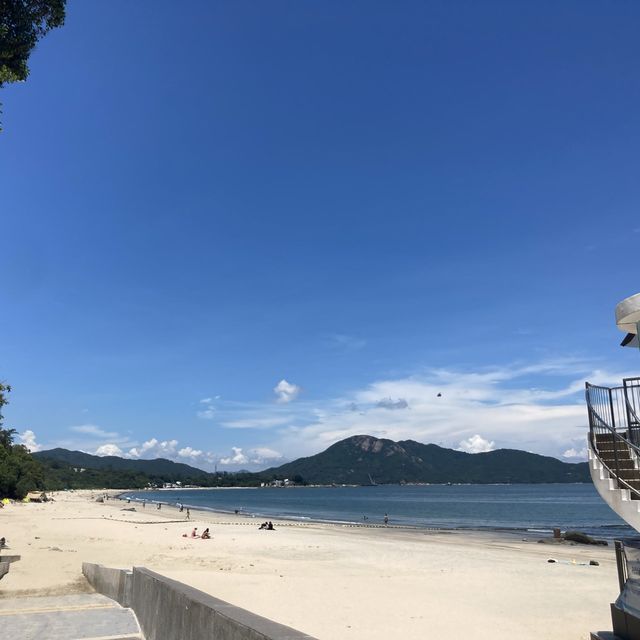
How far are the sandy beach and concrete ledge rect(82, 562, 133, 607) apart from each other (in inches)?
20.3

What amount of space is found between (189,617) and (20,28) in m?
9.40

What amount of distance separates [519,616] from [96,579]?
918cm

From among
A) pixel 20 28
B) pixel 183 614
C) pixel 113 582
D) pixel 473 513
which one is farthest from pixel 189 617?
pixel 473 513

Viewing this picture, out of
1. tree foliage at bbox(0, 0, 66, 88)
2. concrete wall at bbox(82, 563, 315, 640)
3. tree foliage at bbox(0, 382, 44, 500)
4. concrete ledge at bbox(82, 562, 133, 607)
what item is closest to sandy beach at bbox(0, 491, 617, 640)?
concrete ledge at bbox(82, 562, 133, 607)

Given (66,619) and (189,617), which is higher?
(189,617)

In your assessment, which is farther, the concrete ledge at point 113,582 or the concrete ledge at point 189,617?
the concrete ledge at point 113,582

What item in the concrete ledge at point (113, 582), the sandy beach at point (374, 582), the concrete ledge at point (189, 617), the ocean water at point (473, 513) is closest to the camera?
the concrete ledge at point (189, 617)

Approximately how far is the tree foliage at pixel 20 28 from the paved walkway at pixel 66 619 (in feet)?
26.8

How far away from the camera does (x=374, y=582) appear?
54.6ft

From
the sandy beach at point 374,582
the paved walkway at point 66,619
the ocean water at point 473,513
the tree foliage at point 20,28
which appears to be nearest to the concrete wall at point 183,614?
the paved walkway at point 66,619

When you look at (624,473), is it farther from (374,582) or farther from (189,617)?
(374,582)

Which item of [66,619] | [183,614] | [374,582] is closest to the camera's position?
[183,614]

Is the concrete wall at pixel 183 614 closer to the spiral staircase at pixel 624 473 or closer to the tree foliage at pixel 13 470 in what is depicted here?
the spiral staircase at pixel 624 473

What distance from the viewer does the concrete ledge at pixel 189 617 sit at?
403 cm
